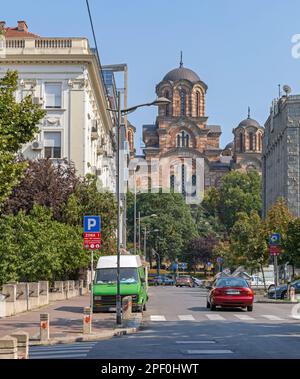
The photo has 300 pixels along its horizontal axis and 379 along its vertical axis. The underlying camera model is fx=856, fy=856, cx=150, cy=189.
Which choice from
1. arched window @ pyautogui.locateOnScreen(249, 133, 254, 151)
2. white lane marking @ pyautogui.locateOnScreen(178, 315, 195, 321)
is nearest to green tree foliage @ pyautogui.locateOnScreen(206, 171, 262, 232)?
arched window @ pyautogui.locateOnScreen(249, 133, 254, 151)

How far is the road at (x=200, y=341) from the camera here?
16.1 meters

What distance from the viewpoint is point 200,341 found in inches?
762

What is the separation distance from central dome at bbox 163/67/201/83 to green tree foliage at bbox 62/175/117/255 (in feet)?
303

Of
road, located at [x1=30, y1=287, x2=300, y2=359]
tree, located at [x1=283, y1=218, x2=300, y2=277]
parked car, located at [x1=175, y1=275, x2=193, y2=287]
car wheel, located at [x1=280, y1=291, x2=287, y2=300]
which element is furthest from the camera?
parked car, located at [x1=175, y1=275, x2=193, y2=287]

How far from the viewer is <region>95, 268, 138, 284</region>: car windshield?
32.9 m

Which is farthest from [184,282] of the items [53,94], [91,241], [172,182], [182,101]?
[91,241]

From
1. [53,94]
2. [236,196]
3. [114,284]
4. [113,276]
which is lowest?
[114,284]

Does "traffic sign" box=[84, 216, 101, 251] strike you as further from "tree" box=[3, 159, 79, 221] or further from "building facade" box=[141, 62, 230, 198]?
"building facade" box=[141, 62, 230, 198]

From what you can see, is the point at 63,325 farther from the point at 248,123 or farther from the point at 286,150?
the point at 248,123

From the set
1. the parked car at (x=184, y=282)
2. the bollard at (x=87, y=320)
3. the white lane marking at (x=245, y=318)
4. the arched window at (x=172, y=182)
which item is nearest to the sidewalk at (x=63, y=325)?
the bollard at (x=87, y=320)

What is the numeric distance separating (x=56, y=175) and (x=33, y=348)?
33.7 metres

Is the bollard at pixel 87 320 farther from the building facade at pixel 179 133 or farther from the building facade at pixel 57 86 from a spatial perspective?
the building facade at pixel 179 133

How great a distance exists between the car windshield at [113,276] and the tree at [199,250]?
8704cm

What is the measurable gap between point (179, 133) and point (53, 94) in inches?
3571
